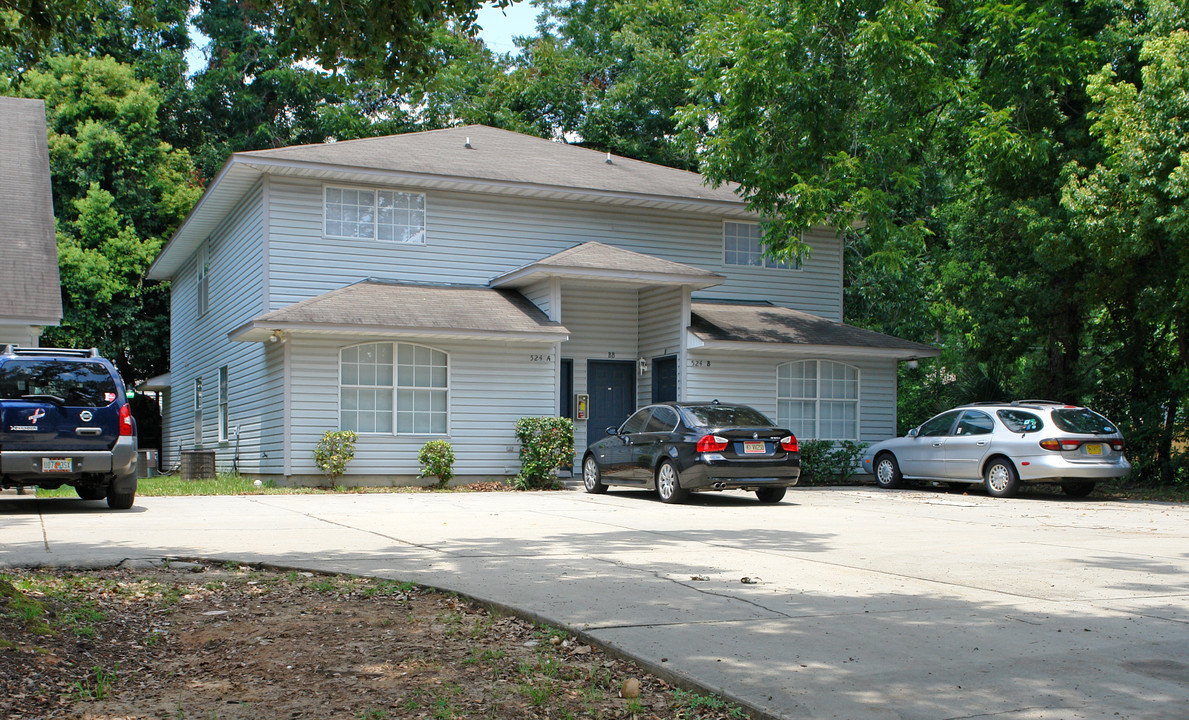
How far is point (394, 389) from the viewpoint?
19.2 meters

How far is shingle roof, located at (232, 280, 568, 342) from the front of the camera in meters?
17.8

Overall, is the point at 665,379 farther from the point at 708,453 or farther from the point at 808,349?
the point at 708,453

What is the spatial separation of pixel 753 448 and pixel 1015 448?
5028 mm

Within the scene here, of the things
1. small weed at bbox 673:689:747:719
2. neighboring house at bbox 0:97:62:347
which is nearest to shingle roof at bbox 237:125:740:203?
neighboring house at bbox 0:97:62:347

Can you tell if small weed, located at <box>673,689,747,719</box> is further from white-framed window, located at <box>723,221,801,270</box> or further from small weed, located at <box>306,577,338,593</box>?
white-framed window, located at <box>723,221,801,270</box>

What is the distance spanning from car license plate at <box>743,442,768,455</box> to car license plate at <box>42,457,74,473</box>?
8.90 meters

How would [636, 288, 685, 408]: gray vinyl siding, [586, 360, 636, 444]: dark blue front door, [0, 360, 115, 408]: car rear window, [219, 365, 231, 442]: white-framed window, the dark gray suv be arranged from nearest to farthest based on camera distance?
the dark gray suv, [0, 360, 115, 408]: car rear window, [636, 288, 685, 408]: gray vinyl siding, [586, 360, 636, 444]: dark blue front door, [219, 365, 231, 442]: white-framed window

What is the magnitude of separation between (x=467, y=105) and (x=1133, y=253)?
78.7ft

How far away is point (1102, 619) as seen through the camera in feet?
20.1

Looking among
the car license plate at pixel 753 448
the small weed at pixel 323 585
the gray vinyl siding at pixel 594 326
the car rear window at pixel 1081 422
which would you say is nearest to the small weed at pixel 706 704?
the small weed at pixel 323 585

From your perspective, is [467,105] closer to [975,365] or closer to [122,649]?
[975,365]

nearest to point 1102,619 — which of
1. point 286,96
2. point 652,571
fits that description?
point 652,571

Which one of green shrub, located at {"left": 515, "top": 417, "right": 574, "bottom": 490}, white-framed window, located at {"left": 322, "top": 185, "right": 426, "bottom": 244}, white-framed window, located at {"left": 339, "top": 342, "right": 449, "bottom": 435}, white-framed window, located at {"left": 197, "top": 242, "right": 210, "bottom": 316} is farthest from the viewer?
white-framed window, located at {"left": 197, "top": 242, "right": 210, "bottom": 316}

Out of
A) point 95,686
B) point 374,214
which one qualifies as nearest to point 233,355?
point 374,214
